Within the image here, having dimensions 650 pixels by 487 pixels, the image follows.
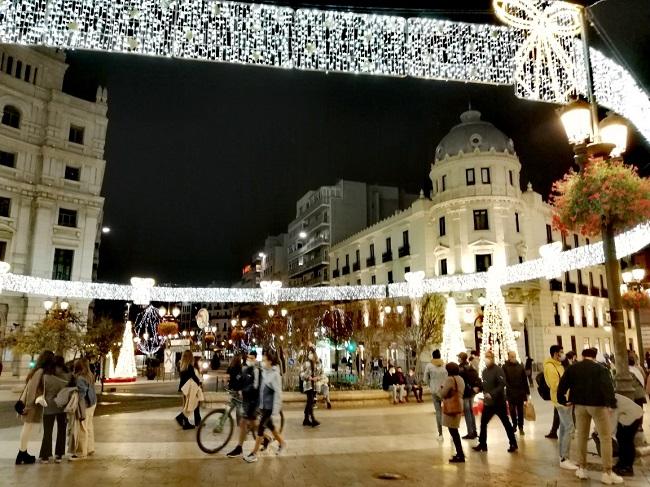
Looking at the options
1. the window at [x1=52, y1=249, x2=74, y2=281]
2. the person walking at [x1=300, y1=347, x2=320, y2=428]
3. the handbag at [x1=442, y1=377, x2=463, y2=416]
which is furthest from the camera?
the window at [x1=52, y1=249, x2=74, y2=281]

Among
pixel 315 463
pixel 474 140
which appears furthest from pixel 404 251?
pixel 315 463

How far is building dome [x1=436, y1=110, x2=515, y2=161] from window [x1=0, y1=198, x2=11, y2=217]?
31059 millimetres

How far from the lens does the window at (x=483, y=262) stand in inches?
1468

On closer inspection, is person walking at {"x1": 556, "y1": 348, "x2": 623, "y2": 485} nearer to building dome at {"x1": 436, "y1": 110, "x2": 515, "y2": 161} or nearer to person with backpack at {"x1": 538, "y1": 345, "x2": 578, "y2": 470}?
person with backpack at {"x1": 538, "y1": 345, "x2": 578, "y2": 470}

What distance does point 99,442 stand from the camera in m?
10.3

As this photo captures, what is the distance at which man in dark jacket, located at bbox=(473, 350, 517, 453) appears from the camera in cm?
912

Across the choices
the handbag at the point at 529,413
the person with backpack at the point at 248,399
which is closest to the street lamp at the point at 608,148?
the handbag at the point at 529,413

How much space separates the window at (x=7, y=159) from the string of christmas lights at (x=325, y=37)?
2955 cm

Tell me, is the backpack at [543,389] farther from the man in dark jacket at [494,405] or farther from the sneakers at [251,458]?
the sneakers at [251,458]

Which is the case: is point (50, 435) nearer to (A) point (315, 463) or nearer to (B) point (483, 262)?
(A) point (315, 463)

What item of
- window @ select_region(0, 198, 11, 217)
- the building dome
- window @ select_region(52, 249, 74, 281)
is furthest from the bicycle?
the building dome

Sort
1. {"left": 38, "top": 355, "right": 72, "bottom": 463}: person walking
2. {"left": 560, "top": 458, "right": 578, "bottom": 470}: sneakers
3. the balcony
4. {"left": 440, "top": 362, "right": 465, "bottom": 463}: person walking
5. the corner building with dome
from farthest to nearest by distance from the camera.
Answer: the balcony → the corner building with dome → {"left": 440, "top": 362, "right": 465, "bottom": 463}: person walking → {"left": 38, "top": 355, "right": 72, "bottom": 463}: person walking → {"left": 560, "top": 458, "right": 578, "bottom": 470}: sneakers

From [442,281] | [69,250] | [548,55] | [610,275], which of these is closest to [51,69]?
[69,250]

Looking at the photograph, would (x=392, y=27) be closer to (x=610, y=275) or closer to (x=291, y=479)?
(x=610, y=275)
